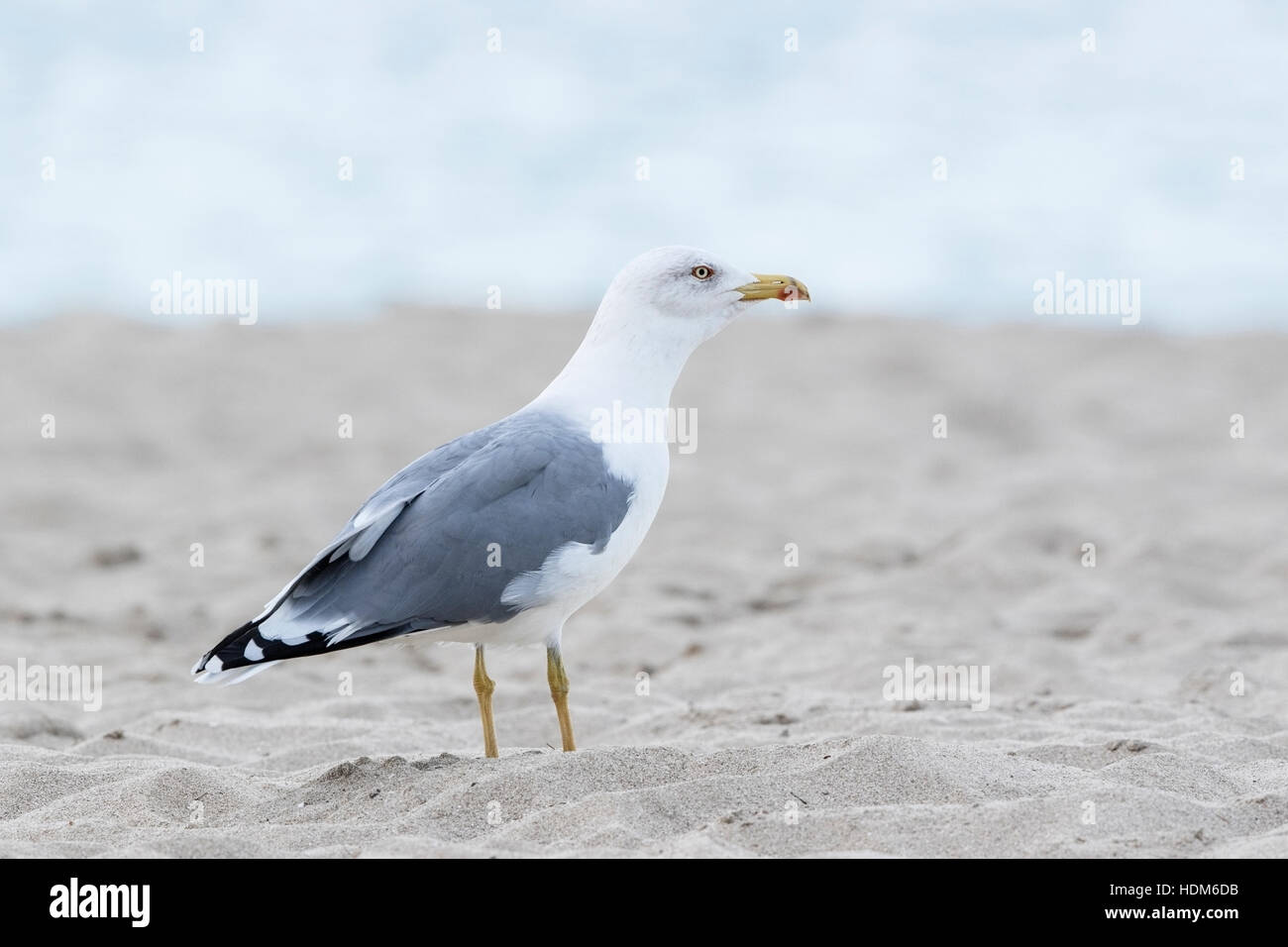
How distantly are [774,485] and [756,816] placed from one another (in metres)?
8.07

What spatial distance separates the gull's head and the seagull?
0.26m

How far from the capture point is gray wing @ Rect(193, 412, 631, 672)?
4.26 meters

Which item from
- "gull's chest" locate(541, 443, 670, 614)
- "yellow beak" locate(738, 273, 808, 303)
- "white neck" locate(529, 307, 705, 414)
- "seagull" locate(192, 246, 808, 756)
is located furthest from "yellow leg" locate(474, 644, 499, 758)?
"yellow beak" locate(738, 273, 808, 303)

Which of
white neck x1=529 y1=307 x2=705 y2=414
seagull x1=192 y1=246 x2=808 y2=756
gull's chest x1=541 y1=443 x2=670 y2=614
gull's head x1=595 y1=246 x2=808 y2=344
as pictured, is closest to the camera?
seagull x1=192 y1=246 x2=808 y2=756

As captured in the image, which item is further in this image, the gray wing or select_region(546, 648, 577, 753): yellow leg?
select_region(546, 648, 577, 753): yellow leg

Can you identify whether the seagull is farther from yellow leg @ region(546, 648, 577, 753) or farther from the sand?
the sand

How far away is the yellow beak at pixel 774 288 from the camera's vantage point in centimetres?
507

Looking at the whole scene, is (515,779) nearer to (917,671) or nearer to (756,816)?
(756,816)

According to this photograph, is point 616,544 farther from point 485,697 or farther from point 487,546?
point 485,697

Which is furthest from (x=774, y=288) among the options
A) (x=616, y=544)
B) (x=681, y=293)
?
(x=616, y=544)

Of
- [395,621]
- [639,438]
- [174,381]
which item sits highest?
[174,381]

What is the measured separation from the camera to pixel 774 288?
16.7 feet

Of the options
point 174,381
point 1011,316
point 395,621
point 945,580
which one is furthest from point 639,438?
point 1011,316
